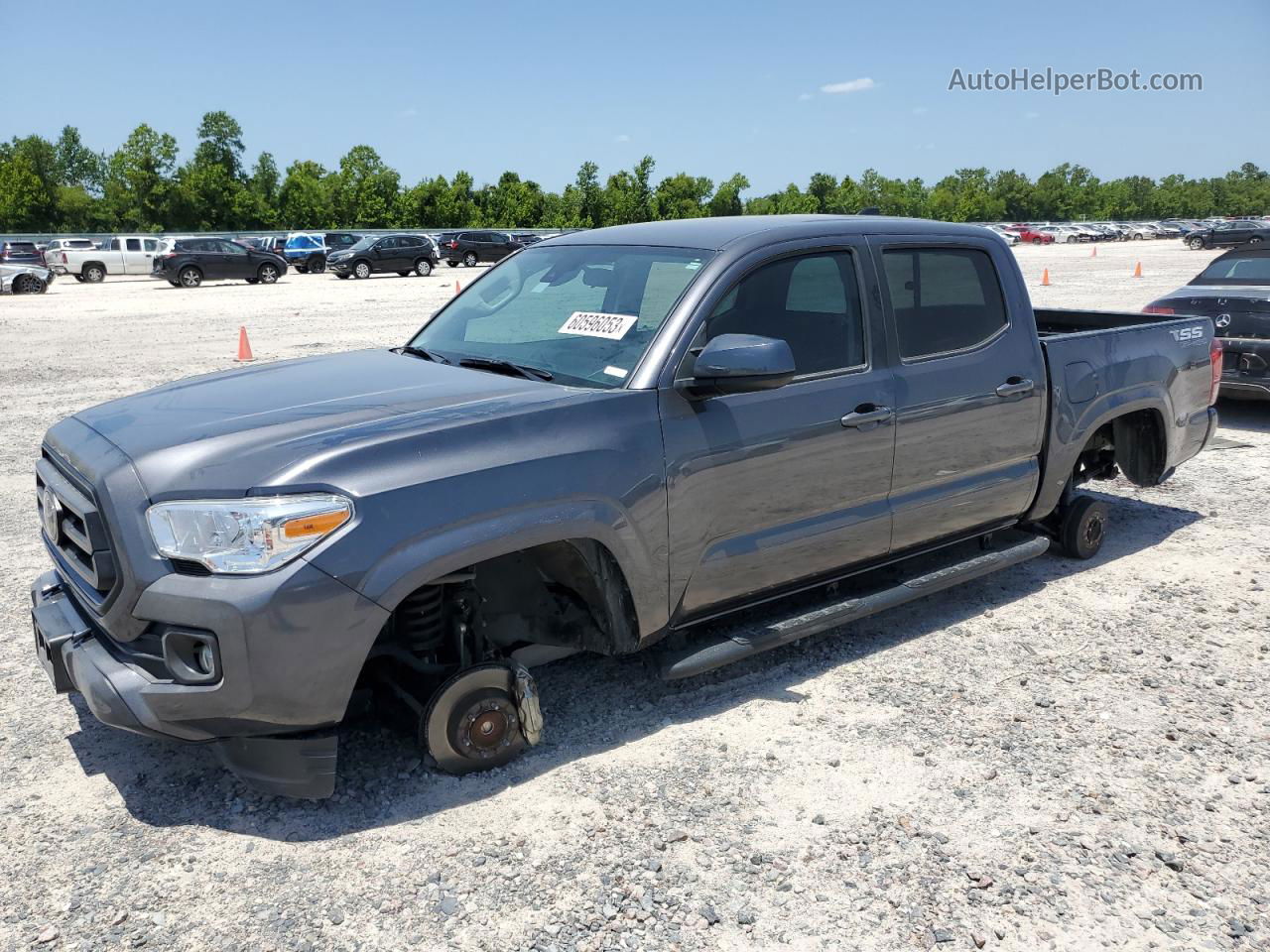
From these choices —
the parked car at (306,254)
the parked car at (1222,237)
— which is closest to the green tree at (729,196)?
the parked car at (1222,237)

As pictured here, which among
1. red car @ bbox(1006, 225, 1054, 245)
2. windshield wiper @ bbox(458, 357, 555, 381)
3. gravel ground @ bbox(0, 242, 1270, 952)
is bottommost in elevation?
gravel ground @ bbox(0, 242, 1270, 952)

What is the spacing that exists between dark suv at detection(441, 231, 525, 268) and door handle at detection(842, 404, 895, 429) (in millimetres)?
41598

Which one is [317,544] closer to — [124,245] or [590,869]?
[590,869]

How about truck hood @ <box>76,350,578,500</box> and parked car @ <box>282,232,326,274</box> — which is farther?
parked car @ <box>282,232,326,274</box>

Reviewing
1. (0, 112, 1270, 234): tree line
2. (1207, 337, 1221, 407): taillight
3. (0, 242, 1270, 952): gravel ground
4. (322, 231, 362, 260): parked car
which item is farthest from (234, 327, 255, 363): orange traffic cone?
(0, 112, 1270, 234): tree line

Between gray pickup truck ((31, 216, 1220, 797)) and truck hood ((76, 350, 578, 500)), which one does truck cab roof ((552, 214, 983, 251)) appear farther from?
truck hood ((76, 350, 578, 500))

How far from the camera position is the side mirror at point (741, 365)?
353 cm

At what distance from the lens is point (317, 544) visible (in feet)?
9.62

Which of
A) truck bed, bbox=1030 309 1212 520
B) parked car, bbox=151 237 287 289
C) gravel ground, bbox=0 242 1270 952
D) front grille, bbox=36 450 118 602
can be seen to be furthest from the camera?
parked car, bbox=151 237 287 289

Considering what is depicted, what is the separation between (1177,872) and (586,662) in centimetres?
236

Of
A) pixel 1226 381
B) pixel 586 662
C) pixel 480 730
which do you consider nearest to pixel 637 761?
pixel 480 730

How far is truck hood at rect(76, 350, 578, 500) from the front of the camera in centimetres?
300

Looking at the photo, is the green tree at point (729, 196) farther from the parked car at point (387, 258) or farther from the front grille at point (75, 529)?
the front grille at point (75, 529)

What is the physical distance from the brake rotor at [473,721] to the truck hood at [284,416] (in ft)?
2.87
